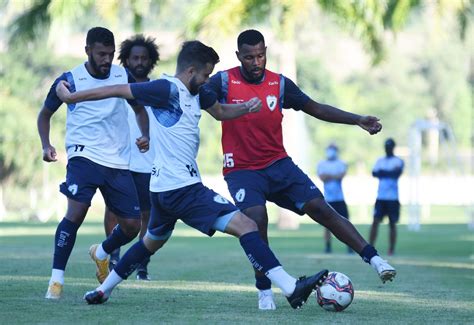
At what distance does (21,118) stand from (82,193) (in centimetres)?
4787

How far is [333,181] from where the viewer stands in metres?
24.7

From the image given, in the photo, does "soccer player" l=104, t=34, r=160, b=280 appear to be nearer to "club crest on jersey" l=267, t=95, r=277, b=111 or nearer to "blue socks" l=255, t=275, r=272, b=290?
"club crest on jersey" l=267, t=95, r=277, b=111

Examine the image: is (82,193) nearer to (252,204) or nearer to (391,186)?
(252,204)

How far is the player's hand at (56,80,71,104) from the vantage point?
998cm

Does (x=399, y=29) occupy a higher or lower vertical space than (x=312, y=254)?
higher

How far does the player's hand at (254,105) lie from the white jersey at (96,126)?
193cm

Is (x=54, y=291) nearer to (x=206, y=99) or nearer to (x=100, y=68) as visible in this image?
(x=100, y=68)

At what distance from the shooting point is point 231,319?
31.6ft

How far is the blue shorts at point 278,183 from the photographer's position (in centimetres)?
1079

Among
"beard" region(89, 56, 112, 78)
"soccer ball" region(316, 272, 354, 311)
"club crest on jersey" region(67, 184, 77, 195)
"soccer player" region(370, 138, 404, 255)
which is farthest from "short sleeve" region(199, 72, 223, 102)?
"soccer player" region(370, 138, 404, 255)

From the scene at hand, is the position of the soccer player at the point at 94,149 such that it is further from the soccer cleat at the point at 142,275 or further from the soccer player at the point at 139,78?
the soccer cleat at the point at 142,275

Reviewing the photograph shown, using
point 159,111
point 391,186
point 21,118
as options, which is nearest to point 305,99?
point 159,111

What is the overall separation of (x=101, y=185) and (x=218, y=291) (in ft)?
5.96

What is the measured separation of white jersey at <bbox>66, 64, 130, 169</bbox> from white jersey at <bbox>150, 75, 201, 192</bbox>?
151 centimetres
